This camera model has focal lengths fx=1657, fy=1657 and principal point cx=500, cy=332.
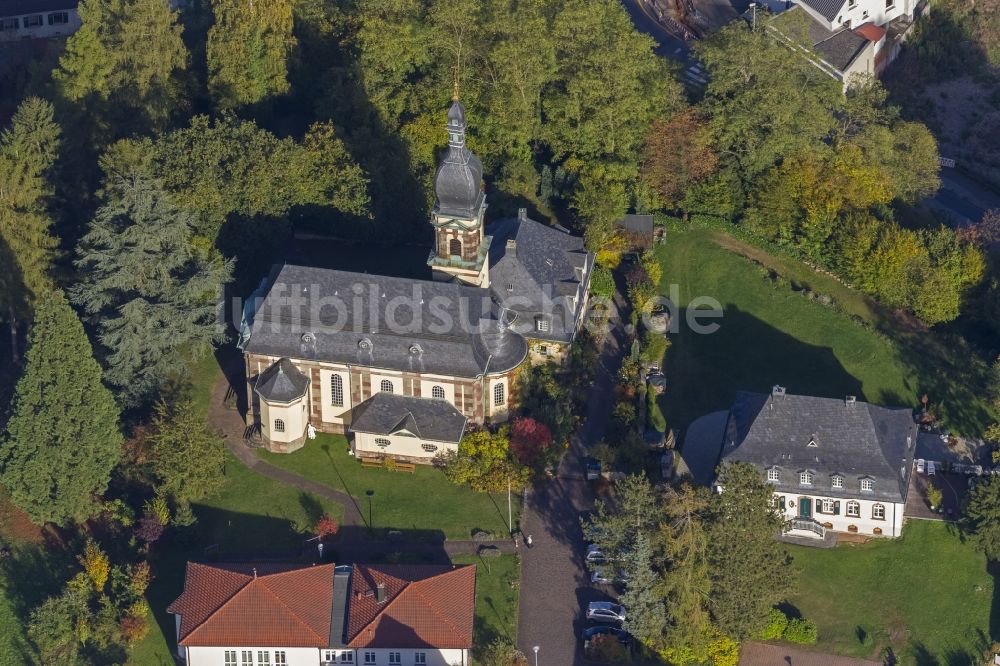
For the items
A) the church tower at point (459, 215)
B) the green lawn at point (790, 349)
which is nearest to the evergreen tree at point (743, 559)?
the green lawn at point (790, 349)

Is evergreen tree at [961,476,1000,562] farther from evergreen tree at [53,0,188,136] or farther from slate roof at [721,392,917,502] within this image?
evergreen tree at [53,0,188,136]

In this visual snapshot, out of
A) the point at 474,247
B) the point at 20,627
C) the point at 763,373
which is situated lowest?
the point at 20,627

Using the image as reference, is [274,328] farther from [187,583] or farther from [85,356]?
[187,583]

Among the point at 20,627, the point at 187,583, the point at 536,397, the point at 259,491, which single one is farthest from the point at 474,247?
the point at 20,627

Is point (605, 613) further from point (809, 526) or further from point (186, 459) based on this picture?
point (186, 459)

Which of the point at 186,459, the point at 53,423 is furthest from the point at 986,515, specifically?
the point at 53,423

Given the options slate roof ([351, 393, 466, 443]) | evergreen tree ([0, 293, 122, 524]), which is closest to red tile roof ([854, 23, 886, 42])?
slate roof ([351, 393, 466, 443])
